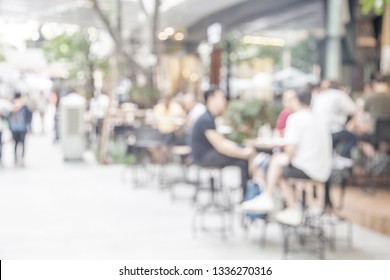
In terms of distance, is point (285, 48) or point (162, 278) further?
point (285, 48)

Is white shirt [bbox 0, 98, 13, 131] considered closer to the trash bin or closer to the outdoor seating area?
the outdoor seating area

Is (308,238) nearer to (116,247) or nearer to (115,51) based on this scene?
(116,247)

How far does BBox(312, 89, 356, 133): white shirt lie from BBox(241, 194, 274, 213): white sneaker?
1.82m

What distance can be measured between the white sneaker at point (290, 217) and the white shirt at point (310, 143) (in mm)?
328

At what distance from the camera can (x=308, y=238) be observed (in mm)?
4406

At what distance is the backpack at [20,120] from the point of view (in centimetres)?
569

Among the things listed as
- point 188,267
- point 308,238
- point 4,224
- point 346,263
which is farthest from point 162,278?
point 308,238

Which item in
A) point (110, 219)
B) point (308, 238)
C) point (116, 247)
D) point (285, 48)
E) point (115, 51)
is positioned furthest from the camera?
point (285, 48)

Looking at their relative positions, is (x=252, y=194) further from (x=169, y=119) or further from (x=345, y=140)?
(x=169, y=119)

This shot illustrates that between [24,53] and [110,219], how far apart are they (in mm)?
1466

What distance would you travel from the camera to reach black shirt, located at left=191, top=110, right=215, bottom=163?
4.54m

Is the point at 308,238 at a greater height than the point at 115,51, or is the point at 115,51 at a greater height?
the point at 115,51

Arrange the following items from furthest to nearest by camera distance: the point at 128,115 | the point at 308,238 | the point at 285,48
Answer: the point at 285,48
the point at 128,115
the point at 308,238

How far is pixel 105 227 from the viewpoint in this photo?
15.0ft
